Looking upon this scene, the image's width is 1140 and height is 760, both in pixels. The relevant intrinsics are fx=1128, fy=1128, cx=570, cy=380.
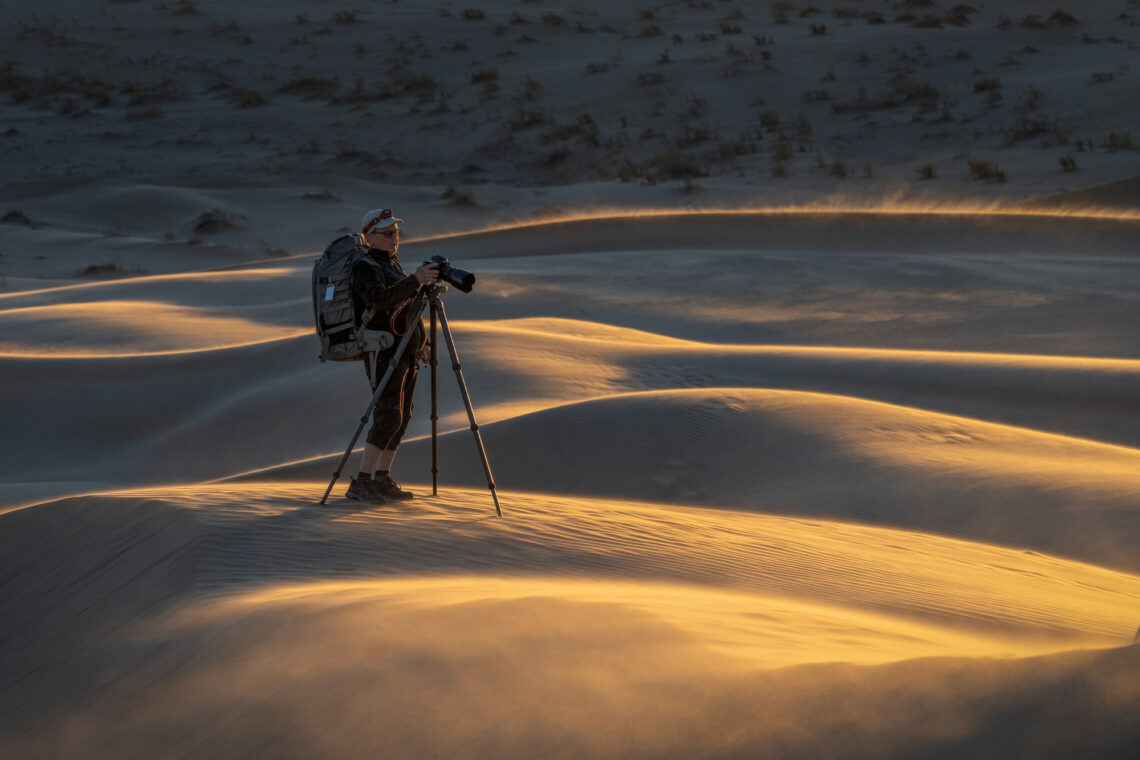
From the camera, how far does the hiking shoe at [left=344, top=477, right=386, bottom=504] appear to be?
6004 millimetres

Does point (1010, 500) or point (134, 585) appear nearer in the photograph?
point (134, 585)

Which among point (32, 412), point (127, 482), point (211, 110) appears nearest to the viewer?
point (127, 482)

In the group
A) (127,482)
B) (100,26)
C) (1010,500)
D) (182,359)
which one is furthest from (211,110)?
(1010,500)

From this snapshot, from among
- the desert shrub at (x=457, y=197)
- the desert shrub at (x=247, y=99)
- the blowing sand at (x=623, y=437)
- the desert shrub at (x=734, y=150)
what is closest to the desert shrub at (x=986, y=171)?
the blowing sand at (x=623, y=437)

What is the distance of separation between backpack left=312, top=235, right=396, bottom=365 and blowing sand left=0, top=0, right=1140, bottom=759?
2.85 feet

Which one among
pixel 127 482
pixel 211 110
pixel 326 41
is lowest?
pixel 127 482

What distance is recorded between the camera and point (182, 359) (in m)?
12.0

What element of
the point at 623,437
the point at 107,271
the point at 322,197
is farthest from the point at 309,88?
the point at 623,437

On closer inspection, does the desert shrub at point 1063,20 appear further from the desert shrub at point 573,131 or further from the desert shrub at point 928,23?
the desert shrub at point 573,131

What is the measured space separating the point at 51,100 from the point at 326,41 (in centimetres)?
1073

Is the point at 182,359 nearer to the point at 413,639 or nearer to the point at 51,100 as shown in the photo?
the point at 413,639

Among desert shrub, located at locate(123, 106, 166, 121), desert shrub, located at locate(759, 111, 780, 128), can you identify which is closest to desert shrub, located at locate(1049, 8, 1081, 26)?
desert shrub, located at locate(759, 111, 780, 128)

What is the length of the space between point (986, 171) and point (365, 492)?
736 inches

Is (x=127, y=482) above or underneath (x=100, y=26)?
underneath
